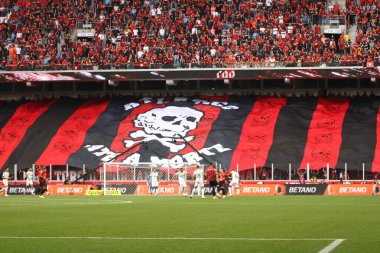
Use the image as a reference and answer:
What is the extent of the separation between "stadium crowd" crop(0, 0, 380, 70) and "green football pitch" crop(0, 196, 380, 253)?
35965 mm

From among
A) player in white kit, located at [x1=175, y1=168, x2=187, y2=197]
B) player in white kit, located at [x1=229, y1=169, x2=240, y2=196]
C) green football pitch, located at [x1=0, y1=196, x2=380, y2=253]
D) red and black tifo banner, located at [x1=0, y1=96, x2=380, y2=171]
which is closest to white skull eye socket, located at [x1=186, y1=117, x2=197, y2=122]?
red and black tifo banner, located at [x1=0, y1=96, x2=380, y2=171]

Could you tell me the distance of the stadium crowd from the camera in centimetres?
6694

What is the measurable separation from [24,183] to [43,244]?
4268 cm

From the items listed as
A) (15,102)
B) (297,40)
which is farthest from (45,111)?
(297,40)

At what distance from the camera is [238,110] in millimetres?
67875

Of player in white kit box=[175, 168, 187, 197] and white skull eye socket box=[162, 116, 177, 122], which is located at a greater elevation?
white skull eye socket box=[162, 116, 177, 122]

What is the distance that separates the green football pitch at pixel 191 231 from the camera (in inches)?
714

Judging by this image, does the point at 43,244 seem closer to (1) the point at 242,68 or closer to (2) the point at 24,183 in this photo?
(2) the point at 24,183

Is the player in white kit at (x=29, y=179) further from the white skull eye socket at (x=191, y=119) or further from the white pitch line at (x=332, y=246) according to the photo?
the white pitch line at (x=332, y=246)

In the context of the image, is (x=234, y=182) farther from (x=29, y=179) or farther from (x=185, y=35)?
(x=185, y=35)

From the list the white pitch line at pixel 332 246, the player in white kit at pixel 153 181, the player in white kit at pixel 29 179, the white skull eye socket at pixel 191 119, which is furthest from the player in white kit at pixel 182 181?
the white pitch line at pixel 332 246

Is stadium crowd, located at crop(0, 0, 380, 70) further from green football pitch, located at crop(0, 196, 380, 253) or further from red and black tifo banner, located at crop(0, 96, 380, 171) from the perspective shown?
green football pitch, located at crop(0, 196, 380, 253)

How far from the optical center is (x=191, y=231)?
22312mm

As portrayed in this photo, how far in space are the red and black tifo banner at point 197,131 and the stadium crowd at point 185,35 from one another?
373 centimetres
